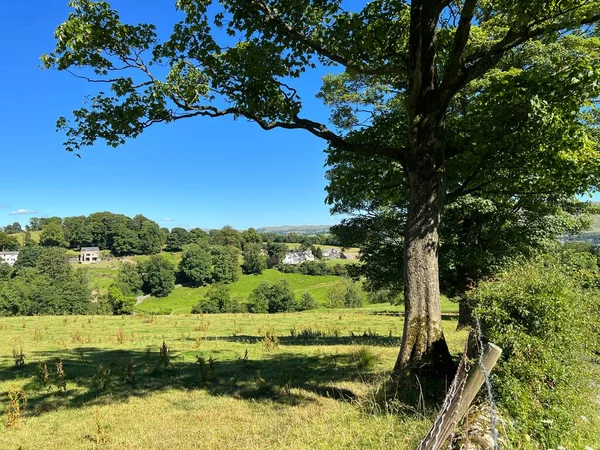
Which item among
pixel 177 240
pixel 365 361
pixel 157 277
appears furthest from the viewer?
pixel 177 240

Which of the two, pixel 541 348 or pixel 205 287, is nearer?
pixel 541 348

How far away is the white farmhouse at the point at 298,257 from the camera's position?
137 m

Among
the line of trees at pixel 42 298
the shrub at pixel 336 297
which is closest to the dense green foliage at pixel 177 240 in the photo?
the line of trees at pixel 42 298

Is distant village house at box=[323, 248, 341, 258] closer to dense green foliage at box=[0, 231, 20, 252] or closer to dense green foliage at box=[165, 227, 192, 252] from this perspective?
dense green foliage at box=[165, 227, 192, 252]

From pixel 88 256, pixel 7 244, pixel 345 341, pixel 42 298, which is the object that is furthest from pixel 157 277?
pixel 345 341

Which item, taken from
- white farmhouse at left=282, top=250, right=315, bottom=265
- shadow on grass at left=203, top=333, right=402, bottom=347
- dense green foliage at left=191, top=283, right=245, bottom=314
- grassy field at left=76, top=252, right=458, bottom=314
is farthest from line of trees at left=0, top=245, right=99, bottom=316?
white farmhouse at left=282, top=250, right=315, bottom=265

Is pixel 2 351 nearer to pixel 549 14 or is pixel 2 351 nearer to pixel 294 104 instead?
pixel 294 104

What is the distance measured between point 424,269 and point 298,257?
5323 inches

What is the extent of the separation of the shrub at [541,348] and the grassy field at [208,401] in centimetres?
130

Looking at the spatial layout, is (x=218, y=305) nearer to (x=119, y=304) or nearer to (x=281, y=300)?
(x=281, y=300)

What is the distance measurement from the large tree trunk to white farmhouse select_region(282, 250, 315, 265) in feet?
422

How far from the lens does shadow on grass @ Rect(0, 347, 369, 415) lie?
7582mm

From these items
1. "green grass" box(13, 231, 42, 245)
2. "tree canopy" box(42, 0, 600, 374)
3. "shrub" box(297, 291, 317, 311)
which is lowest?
"shrub" box(297, 291, 317, 311)

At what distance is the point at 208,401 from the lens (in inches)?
289
